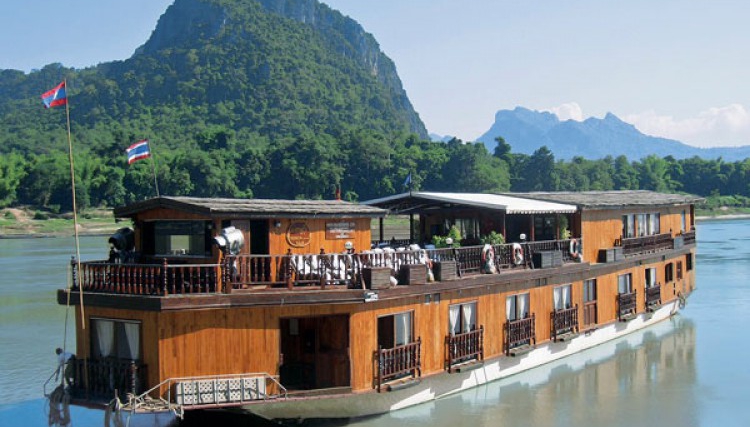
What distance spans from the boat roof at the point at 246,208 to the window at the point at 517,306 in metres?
4.25

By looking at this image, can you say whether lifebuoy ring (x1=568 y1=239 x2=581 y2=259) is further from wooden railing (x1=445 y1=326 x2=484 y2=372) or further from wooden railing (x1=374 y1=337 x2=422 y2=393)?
wooden railing (x1=374 y1=337 x2=422 y2=393)

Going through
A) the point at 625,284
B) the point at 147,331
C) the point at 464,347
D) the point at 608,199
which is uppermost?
the point at 608,199

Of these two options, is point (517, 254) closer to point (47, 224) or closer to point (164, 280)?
point (164, 280)

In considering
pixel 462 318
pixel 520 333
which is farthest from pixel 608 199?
pixel 462 318

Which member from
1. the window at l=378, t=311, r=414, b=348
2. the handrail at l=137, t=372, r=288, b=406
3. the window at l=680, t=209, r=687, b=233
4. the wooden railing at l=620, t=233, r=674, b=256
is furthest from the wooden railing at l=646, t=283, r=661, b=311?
the handrail at l=137, t=372, r=288, b=406

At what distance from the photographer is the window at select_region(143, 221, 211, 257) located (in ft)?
49.7

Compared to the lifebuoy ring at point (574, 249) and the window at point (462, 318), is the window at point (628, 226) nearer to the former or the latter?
the lifebuoy ring at point (574, 249)

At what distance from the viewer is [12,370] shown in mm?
23016

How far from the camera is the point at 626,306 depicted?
2477cm

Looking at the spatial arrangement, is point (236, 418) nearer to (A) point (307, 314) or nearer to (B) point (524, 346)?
(A) point (307, 314)

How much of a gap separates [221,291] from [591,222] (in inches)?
510

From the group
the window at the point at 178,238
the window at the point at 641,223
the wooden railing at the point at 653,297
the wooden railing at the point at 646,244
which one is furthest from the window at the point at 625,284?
the window at the point at 178,238

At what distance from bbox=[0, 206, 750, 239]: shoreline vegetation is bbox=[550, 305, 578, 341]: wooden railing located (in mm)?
64928

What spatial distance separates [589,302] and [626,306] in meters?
2.72
